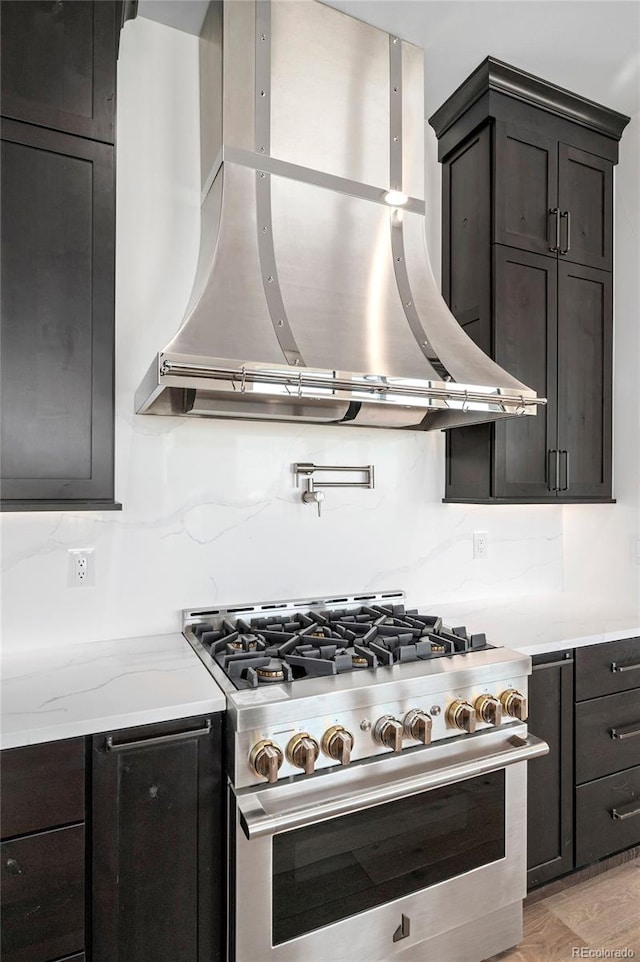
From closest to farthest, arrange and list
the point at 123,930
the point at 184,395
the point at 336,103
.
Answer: the point at 123,930, the point at 184,395, the point at 336,103

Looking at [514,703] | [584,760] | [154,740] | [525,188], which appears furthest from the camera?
[525,188]

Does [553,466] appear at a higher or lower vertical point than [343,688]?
higher

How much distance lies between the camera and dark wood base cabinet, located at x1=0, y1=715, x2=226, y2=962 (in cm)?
124

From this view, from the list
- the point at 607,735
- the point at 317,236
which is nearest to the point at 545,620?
the point at 607,735

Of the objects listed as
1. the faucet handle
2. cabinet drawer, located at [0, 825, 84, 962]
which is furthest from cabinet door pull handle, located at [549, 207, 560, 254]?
cabinet drawer, located at [0, 825, 84, 962]

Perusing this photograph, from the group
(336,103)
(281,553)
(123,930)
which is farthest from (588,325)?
(123,930)

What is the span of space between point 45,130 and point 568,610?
8.04 ft

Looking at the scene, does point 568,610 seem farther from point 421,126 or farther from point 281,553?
point 421,126

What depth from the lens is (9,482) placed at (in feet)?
4.88

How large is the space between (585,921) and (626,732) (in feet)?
2.03

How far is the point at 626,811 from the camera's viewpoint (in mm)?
2092

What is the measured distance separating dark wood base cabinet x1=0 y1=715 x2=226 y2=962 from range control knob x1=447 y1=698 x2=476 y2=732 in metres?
0.65

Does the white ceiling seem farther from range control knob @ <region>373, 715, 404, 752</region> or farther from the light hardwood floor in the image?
the light hardwood floor

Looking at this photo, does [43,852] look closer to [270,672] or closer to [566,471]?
[270,672]
